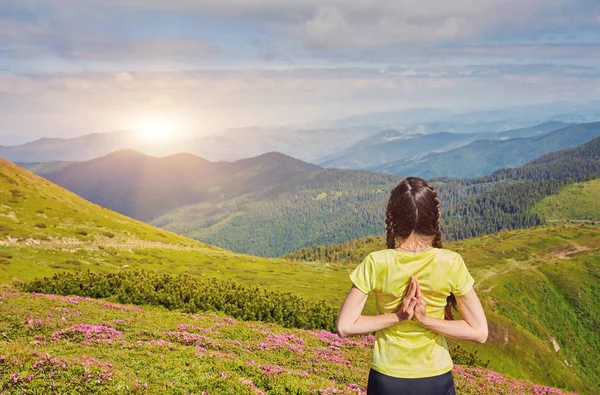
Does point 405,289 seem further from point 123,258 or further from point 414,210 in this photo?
point 123,258

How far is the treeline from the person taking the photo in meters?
36.3

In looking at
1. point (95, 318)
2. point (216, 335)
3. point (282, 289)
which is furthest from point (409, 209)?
point (282, 289)

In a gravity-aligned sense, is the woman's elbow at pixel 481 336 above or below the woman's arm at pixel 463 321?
below

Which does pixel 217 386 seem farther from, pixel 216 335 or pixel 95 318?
pixel 95 318

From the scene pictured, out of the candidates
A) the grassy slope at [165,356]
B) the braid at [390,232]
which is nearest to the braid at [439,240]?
the braid at [390,232]

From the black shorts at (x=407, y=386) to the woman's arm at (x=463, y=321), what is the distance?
87 centimetres

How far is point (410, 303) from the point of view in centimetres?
727

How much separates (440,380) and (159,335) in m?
19.4

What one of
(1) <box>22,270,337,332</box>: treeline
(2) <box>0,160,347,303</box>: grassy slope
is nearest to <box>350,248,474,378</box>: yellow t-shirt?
(1) <box>22,270,337,332</box>: treeline

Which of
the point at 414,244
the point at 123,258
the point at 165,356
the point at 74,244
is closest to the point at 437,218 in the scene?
the point at 414,244

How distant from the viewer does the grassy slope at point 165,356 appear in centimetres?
1552

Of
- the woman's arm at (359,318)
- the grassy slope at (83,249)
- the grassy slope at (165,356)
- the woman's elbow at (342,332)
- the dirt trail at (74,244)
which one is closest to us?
the woman's arm at (359,318)

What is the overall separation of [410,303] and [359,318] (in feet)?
3.11

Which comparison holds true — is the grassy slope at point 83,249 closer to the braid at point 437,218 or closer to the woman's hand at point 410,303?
the woman's hand at point 410,303
